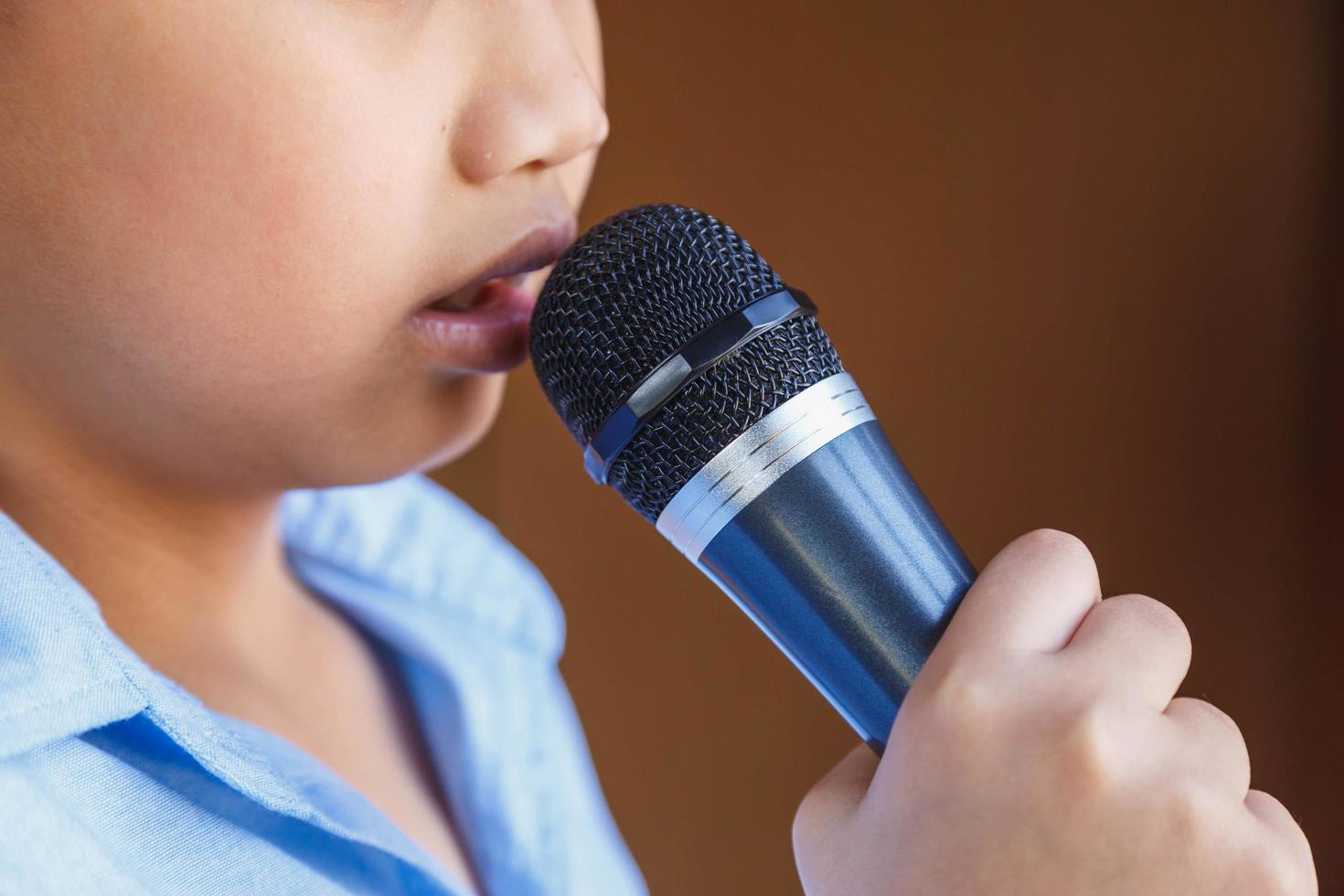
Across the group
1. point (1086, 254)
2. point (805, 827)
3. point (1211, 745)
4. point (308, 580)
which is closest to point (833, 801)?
point (805, 827)

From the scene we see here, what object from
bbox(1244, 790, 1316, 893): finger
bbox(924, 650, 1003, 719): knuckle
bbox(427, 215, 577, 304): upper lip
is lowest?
bbox(1244, 790, 1316, 893): finger

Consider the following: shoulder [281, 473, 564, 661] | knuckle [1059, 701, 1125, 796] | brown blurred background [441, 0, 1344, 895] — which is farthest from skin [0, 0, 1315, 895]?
brown blurred background [441, 0, 1344, 895]

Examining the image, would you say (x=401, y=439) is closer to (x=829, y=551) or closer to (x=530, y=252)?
(x=530, y=252)

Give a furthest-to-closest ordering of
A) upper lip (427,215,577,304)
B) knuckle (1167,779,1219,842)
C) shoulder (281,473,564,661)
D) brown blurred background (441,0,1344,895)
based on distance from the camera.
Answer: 1. brown blurred background (441,0,1344,895)
2. shoulder (281,473,564,661)
3. upper lip (427,215,577,304)
4. knuckle (1167,779,1219,842)

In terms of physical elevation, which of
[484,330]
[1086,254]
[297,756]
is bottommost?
[1086,254]

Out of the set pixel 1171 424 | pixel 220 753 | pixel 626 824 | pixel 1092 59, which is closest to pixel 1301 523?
pixel 1171 424

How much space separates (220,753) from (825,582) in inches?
9.3

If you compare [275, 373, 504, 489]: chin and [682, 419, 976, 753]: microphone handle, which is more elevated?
[275, 373, 504, 489]: chin

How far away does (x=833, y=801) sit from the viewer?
387mm

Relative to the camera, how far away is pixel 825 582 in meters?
0.36

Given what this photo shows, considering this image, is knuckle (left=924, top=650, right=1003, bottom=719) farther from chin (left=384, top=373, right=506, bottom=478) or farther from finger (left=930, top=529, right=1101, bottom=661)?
chin (left=384, top=373, right=506, bottom=478)

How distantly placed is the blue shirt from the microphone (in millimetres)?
192

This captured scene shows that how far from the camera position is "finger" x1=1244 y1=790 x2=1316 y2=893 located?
34 centimetres

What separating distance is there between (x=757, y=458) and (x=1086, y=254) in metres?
0.90
